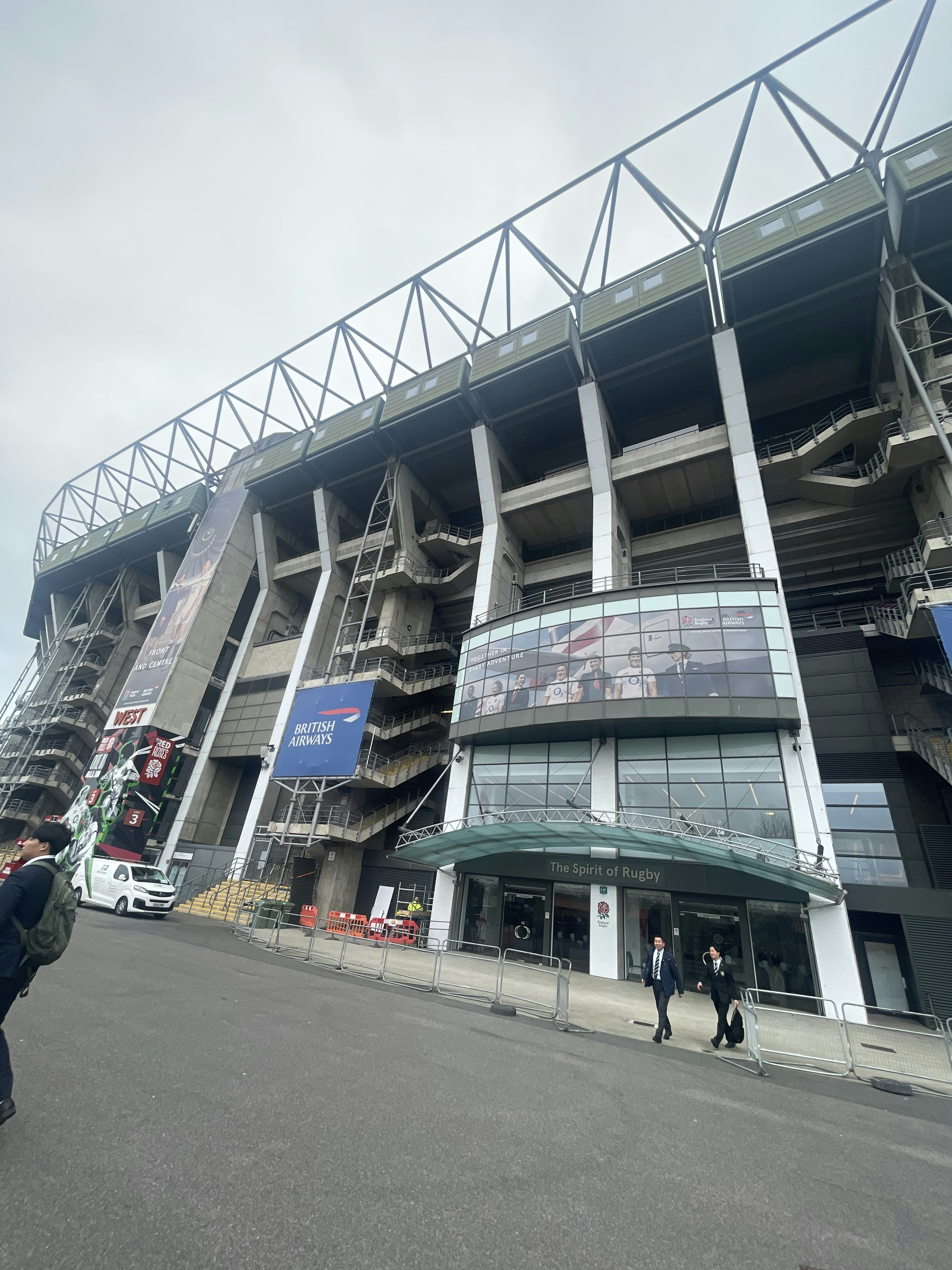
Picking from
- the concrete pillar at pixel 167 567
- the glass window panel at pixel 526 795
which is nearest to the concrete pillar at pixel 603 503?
the glass window panel at pixel 526 795

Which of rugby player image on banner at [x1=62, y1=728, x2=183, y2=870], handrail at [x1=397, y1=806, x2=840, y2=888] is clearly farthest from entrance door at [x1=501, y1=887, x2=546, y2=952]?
rugby player image on banner at [x1=62, y1=728, x2=183, y2=870]

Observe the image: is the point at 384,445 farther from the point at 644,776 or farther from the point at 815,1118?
the point at 815,1118

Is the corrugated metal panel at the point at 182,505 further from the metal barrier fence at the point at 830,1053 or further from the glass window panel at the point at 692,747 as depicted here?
the metal barrier fence at the point at 830,1053

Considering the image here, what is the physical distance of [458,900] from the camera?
23219 millimetres

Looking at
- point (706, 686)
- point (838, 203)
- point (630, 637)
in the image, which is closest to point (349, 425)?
point (630, 637)

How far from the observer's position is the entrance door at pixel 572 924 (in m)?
20.3

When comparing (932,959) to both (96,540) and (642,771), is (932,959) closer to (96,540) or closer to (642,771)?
(642,771)

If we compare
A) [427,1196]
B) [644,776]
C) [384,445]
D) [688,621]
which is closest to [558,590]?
[688,621]

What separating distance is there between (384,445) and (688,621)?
83.2 ft

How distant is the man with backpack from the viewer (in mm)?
3686

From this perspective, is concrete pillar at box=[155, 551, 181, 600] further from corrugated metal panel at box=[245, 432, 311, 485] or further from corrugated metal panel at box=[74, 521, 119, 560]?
corrugated metal panel at box=[245, 432, 311, 485]

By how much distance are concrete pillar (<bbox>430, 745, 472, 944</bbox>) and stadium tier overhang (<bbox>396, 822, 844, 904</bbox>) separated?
63cm

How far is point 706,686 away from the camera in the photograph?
66.1ft

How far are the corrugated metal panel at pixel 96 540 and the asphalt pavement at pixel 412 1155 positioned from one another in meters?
59.4
